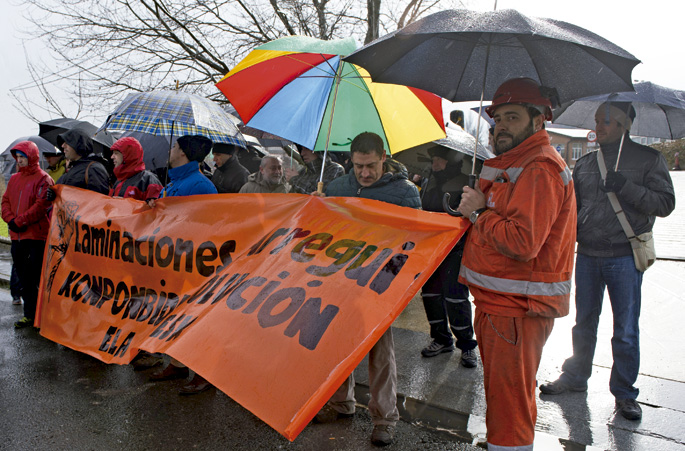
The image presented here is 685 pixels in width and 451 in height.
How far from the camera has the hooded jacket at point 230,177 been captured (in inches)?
233

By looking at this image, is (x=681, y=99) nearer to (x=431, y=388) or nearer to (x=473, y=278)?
(x=473, y=278)

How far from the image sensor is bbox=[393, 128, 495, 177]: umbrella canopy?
4504 millimetres

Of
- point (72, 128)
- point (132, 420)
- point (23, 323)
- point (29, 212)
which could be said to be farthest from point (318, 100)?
point (72, 128)

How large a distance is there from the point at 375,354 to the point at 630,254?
6.27 feet

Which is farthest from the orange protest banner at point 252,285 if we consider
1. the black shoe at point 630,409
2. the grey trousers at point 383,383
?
the black shoe at point 630,409

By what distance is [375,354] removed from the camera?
3.13 meters

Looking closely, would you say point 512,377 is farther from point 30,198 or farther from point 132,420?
point 30,198

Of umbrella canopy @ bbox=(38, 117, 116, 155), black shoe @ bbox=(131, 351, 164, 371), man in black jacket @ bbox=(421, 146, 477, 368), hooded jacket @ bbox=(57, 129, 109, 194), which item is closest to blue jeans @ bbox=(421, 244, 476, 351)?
man in black jacket @ bbox=(421, 146, 477, 368)

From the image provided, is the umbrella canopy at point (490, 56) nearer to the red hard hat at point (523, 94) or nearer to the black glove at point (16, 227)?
the red hard hat at point (523, 94)

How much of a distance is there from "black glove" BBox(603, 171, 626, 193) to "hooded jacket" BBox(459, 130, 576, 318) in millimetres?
1300

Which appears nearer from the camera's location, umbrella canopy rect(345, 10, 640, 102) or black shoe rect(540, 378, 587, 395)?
umbrella canopy rect(345, 10, 640, 102)

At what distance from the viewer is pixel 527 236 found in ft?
7.14

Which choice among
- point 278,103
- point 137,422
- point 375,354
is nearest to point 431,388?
point 375,354

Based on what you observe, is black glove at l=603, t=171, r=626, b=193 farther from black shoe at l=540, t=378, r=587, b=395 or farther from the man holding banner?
black shoe at l=540, t=378, r=587, b=395
